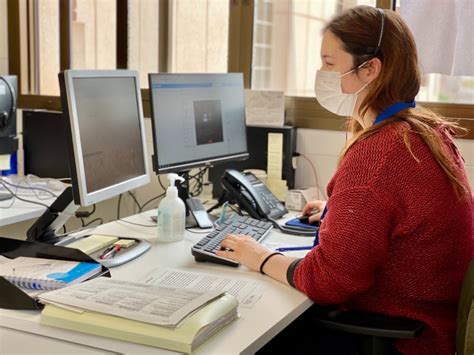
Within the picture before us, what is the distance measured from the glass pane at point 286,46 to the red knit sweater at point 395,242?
4.79 feet

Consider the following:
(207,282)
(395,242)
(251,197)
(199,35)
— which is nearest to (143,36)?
(199,35)

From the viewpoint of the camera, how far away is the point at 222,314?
1.29 metres

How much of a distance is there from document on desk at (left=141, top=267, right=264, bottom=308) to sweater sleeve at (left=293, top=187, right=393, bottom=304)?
6.1 inches

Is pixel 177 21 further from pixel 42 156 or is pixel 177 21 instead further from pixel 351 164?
pixel 351 164

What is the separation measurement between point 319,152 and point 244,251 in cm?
116

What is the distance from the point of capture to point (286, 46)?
2986mm

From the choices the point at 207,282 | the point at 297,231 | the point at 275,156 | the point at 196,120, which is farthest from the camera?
the point at 275,156

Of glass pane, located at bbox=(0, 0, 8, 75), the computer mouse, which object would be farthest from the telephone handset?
glass pane, located at bbox=(0, 0, 8, 75)

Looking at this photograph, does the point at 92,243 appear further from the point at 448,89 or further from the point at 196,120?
the point at 448,89

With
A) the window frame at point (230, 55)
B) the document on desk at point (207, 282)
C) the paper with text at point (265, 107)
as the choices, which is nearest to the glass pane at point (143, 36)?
the window frame at point (230, 55)

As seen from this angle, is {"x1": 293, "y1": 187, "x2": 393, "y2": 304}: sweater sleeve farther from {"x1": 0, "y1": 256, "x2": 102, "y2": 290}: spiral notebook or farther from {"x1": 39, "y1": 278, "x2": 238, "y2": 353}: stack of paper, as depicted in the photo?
{"x1": 0, "y1": 256, "x2": 102, "y2": 290}: spiral notebook

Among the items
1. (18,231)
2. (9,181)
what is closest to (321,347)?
(18,231)

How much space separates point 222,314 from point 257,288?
0.28 metres

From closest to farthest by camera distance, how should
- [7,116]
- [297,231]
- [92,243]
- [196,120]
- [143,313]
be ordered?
[143,313], [92,243], [297,231], [196,120], [7,116]
